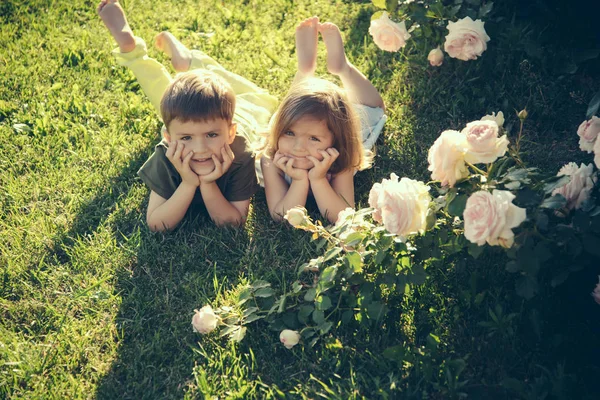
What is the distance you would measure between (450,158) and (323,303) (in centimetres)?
77

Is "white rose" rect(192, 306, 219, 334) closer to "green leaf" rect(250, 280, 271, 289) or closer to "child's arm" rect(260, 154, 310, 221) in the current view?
"green leaf" rect(250, 280, 271, 289)

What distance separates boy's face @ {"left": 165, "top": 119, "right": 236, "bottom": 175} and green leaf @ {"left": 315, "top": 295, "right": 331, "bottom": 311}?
36.5 inches

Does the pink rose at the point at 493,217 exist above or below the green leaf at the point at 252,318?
above

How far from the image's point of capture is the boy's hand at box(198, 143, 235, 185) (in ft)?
9.70

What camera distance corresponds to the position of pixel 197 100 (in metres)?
2.87

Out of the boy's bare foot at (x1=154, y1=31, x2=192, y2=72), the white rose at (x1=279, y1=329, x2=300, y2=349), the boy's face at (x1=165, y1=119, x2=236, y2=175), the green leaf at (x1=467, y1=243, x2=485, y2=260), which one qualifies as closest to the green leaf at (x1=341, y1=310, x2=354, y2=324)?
the white rose at (x1=279, y1=329, x2=300, y2=349)

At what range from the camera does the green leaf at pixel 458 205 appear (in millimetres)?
2186

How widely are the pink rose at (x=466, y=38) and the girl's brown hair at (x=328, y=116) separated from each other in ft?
2.46

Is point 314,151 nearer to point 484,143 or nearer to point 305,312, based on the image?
point 305,312

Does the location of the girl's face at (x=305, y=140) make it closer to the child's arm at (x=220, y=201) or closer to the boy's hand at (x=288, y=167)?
the boy's hand at (x=288, y=167)

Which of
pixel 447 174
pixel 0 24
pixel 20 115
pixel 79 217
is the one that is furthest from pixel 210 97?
pixel 0 24

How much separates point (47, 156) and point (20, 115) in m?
0.49

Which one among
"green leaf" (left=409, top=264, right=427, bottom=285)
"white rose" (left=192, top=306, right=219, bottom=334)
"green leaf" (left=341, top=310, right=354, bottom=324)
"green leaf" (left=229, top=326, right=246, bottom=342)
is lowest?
"green leaf" (left=341, top=310, right=354, bottom=324)

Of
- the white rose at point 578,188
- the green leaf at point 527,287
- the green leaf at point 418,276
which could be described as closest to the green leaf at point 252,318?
the green leaf at point 418,276
